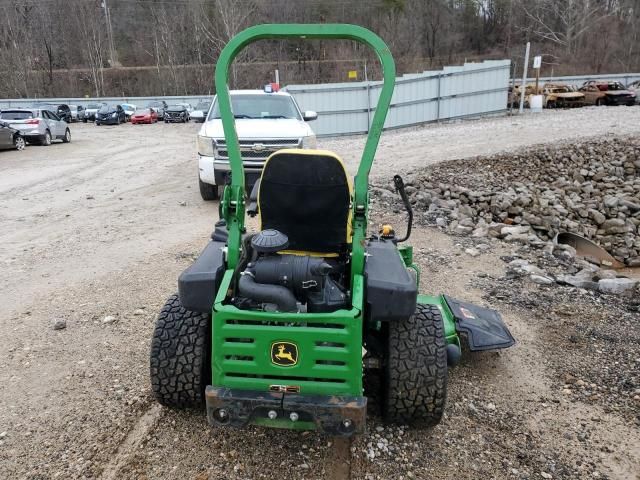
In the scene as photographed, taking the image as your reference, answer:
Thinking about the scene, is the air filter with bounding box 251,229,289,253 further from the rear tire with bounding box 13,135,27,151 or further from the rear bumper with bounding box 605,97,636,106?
the rear bumper with bounding box 605,97,636,106

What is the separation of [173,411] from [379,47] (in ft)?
8.34

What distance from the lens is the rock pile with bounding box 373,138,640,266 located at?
8336mm

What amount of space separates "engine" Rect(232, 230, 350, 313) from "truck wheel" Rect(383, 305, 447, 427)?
1.32 ft

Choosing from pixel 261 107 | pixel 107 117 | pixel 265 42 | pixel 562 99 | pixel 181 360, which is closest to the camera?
pixel 181 360

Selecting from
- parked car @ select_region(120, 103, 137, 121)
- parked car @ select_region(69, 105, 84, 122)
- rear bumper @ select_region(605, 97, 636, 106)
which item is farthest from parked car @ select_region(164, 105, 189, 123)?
rear bumper @ select_region(605, 97, 636, 106)

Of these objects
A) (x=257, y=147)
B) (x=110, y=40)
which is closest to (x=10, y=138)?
(x=257, y=147)

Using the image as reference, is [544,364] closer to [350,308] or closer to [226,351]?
[350,308]

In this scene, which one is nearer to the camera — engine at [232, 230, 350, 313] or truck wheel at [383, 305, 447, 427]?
engine at [232, 230, 350, 313]

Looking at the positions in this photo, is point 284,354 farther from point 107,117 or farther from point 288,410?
point 107,117

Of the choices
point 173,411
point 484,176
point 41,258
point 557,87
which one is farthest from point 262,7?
point 173,411

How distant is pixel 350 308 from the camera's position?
288 centimetres

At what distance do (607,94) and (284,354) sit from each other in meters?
28.0

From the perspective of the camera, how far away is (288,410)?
2578 millimetres

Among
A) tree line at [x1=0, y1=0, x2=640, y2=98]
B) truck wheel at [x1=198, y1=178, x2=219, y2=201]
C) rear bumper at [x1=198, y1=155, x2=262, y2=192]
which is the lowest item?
truck wheel at [x1=198, y1=178, x2=219, y2=201]
